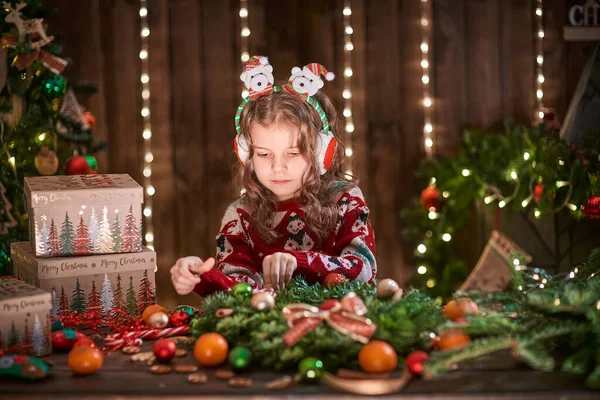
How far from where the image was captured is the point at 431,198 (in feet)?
14.9

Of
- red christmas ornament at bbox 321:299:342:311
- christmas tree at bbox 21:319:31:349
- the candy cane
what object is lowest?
the candy cane

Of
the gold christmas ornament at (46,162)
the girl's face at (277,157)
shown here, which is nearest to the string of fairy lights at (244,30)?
the gold christmas ornament at (46,162)

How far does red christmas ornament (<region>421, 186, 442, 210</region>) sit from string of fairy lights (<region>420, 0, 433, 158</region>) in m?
0.36

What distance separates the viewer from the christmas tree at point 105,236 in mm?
2307

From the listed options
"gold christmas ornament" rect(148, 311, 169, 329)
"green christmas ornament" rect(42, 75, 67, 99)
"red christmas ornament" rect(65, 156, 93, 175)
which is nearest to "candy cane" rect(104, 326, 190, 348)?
"gold christmas ornament" rect(148, 311, 169, 329)

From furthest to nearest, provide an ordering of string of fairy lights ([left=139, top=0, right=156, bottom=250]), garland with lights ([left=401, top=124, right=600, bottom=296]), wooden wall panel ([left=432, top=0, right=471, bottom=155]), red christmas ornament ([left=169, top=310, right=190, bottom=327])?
wooden wall panel ([left=432, top=0, right=471, bottom=155]) < string of fairy lights ([left=139, top=0, right=156, bottom=250]) < garland with lights ([left=401, top=124, right=600, bottom=296]) < red christmas ornament ([left=169, top=310, right=190, bottom=327])

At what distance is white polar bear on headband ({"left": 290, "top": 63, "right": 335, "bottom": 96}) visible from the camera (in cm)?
250

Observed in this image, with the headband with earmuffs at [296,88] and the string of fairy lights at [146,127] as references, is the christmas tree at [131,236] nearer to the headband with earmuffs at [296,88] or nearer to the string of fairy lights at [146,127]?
the headband with earmuffs at [296,88]

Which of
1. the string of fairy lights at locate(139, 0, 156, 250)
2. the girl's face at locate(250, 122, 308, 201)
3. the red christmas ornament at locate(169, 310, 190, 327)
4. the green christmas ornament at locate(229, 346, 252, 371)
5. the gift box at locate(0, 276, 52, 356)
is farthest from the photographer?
the string of fairy lights at locate(139, 0, 156, 250)

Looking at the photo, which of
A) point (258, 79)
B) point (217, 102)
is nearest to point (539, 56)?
point (217, 102)

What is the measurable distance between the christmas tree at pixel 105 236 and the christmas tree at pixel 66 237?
3.3 inches

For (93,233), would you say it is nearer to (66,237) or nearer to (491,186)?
(66,237)

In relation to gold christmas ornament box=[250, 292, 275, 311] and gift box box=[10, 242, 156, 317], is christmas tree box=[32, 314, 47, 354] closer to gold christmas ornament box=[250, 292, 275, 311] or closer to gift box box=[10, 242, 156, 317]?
gift box box=[10, 242, 156, 317]

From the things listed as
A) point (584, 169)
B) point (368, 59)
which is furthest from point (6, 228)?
point (584, 169)
